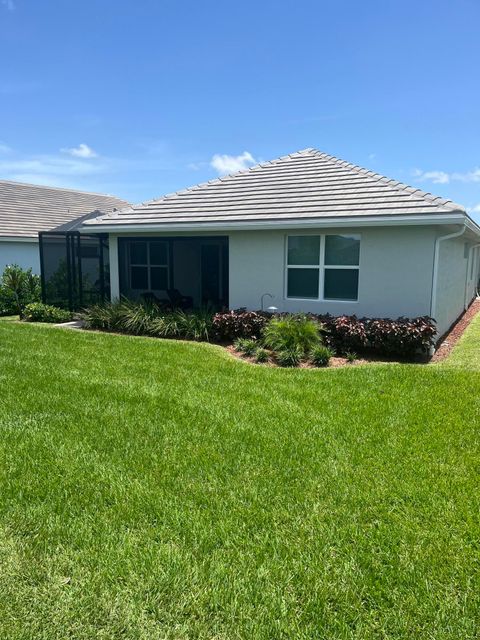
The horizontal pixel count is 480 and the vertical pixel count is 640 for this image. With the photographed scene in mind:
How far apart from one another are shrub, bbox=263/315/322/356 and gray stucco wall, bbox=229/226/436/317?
5.06ft

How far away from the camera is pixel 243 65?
47.8 ft

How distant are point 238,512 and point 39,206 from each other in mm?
23603

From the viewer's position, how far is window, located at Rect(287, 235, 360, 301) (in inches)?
433

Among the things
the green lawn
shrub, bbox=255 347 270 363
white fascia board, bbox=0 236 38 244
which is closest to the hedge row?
shrub, bbox=255 347 270 363

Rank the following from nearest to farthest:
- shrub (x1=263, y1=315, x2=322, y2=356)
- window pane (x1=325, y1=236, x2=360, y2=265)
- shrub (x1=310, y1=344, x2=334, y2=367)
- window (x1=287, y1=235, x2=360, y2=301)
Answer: shrub (x1=310, y1=344, x2=334, y2=367) → shrub (x1=263, y1=315, x2=322, y2=356) → window pane (x1=325, y1=236, x2=360, y2=265) → window (x1=287, y1=235, x2=360, y2=301)

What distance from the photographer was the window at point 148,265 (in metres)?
16.5

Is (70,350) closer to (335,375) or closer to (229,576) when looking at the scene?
(335,375)

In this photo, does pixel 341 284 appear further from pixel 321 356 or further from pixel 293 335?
pixel 321 356

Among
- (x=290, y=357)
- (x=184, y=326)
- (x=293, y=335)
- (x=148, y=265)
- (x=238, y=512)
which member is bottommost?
(x=238, y=512)

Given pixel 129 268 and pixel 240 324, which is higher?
pixel 129 268

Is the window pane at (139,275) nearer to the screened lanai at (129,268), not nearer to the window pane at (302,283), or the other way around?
the screened lanai at (129,268)

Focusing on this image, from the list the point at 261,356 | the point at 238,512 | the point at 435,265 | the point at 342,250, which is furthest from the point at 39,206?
the point at 238,512

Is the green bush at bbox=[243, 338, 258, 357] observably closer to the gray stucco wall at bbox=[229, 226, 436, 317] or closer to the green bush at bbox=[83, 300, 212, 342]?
the green bush at bbox=[83, 300, 212, 342]

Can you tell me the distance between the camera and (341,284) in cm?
1117
